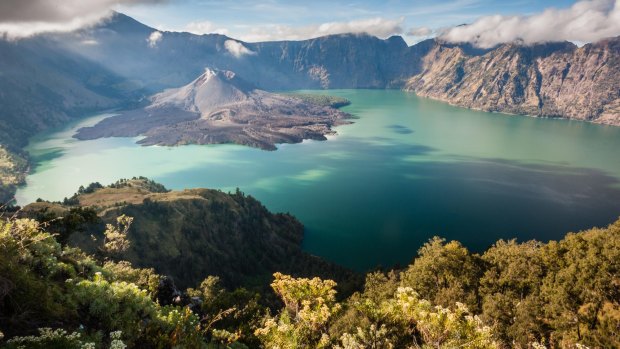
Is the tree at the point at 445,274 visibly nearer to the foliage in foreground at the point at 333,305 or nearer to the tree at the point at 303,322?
→ the foliage in foreground at the point at 333,305

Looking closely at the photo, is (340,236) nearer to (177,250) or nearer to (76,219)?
(177,250)

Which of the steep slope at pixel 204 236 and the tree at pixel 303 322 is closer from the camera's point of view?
the tree at pixel 303 322

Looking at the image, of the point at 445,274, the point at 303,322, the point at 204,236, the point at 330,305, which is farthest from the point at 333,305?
the point at 204,236

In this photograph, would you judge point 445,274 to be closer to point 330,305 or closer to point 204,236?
point 330,305

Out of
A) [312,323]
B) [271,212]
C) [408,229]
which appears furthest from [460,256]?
[271,212]

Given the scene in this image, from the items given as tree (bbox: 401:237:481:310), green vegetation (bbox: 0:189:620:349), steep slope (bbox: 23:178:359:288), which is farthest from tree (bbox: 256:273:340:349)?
steep slope (bbox: 23:178:359:288)

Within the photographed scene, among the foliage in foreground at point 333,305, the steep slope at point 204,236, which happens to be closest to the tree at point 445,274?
the foliage in foreground at point 333,305
